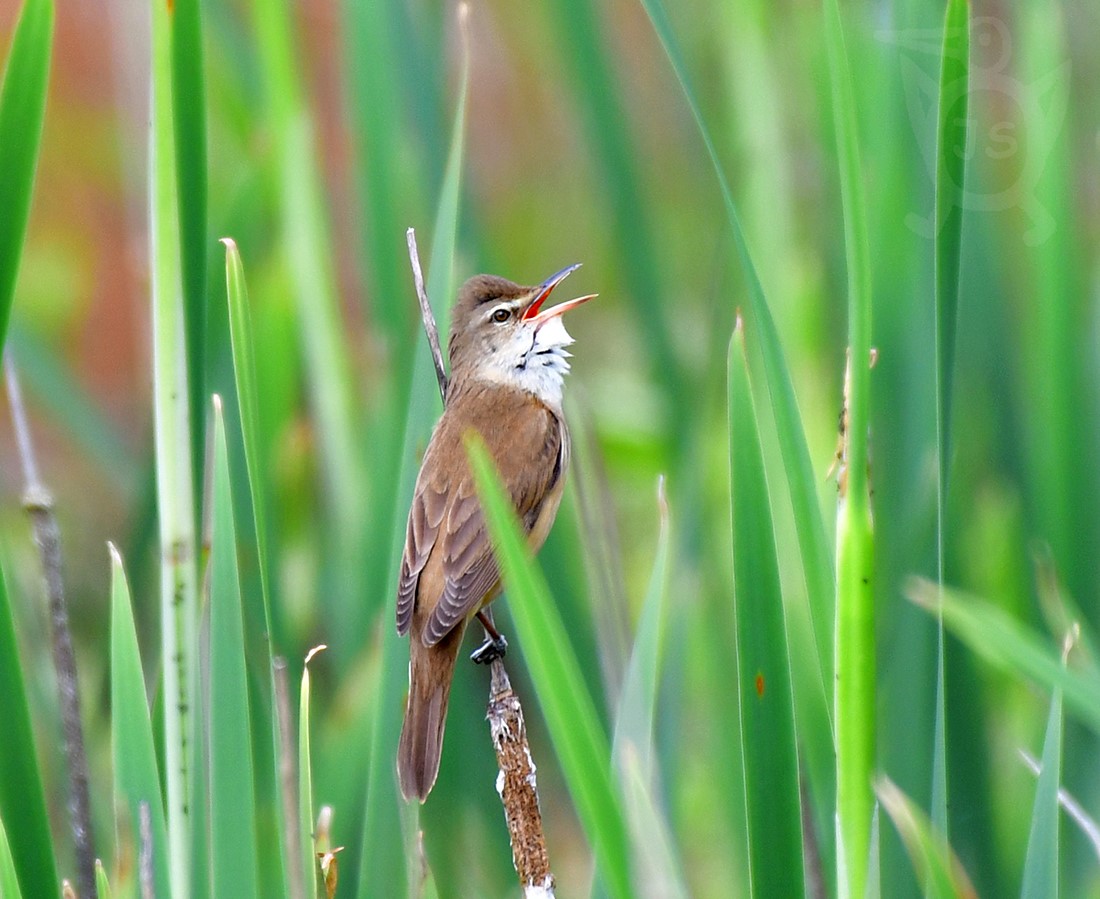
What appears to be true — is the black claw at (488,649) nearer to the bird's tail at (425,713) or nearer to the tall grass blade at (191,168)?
the bird's tail at (425,713)

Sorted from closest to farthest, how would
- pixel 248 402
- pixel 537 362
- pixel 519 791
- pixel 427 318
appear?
pixel 248 402 → pixel 519 791 → pixel 427 318 → pixel 537 362

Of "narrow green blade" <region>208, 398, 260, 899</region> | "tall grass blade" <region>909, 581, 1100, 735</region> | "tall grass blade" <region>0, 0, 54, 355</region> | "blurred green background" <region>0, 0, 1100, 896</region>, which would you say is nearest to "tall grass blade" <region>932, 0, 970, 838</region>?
"tall grass blade" <region>909, 581, 1100, 735</region>

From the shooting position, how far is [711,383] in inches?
98.1

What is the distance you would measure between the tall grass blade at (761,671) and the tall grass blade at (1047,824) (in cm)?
25

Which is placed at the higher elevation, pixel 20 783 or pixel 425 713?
pixel 20 783

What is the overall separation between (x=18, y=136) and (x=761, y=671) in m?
1.04

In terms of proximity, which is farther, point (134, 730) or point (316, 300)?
point (316, 300)

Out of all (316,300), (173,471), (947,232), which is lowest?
(173,471)

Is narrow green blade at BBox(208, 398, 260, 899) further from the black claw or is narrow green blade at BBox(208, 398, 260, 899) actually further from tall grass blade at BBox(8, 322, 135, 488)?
tall grass blade at BBox(8, 322, 135, 488)

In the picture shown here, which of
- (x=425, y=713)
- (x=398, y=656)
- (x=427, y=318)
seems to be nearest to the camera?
(x=398, y=656)

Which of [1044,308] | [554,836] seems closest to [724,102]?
[1044,308]

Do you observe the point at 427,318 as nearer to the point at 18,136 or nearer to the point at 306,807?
the point at 18,136

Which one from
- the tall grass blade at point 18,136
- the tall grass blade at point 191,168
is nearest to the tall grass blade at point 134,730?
the tall grass blade at point 191,168

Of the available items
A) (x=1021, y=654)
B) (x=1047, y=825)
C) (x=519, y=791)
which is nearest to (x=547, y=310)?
(x=519, y=791)
